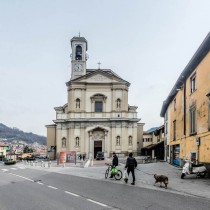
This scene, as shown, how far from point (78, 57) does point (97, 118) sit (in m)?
12.9

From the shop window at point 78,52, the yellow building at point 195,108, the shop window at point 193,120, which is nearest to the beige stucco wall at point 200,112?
the yellow building at point 195,108

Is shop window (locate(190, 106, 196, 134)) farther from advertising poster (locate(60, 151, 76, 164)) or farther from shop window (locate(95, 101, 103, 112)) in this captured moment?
shop window (locate(95, 101, 103, 112))

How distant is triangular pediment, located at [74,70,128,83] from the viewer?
58.7 m

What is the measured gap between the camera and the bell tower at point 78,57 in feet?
201

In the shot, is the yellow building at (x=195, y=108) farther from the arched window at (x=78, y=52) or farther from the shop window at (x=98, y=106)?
the arched window at (x=78, y=52)

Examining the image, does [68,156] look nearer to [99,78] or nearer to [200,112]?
[200,112]

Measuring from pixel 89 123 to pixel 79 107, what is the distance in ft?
11.6

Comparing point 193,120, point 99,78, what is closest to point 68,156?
point 193,120

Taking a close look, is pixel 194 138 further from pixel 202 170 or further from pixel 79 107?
pixel 79 107

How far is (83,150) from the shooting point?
56.9 metres

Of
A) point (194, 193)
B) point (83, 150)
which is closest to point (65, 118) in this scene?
point (83, 150)

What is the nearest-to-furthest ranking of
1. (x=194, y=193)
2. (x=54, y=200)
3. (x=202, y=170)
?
1. (x=54, y=200)
2. (x=194, y=193)
3. (x=202, y=170)

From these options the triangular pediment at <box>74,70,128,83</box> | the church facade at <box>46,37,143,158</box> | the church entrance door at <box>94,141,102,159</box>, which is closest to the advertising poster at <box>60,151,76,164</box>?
the church facade at <box>46,37,143,158</box>

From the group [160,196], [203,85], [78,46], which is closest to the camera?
[160,196]
